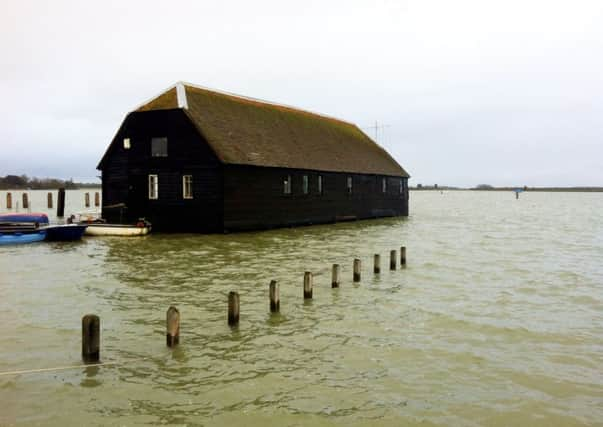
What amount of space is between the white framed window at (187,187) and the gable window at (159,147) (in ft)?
6.75

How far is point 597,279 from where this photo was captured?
20016 mm

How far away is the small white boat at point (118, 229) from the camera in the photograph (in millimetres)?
29938

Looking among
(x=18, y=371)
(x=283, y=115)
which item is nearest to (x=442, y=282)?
(x=18, y=371)

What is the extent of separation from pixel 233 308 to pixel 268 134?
2616 cm

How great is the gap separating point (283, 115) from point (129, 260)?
76.6 ft

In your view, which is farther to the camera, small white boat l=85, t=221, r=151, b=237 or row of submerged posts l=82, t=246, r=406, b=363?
small white boat l=85, t=221, r=151, b=237

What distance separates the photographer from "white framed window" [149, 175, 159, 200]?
104 ft

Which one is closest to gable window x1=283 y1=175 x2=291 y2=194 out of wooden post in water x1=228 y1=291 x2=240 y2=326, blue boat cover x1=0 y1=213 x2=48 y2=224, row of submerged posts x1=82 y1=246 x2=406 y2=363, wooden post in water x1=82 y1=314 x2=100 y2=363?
blue boat cover x1=0 y1=213 x2=48 y2=224

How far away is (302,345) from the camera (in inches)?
435

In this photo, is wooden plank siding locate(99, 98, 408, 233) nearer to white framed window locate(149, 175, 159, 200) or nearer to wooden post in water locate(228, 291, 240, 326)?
white framed window locate(149, 175, 159, 200)

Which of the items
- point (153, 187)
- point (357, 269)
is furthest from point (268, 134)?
point (357, 269)

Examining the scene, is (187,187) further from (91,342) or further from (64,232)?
(91,342)

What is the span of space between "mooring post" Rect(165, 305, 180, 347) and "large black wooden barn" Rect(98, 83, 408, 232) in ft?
64.0

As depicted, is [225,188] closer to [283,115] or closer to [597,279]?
[283,115]
